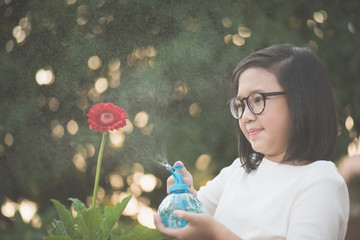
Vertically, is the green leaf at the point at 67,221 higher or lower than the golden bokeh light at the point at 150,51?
lower

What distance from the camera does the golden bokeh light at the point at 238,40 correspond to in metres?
2.30

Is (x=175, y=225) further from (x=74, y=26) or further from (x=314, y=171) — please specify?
(x=74, y=26)

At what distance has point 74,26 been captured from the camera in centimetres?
255

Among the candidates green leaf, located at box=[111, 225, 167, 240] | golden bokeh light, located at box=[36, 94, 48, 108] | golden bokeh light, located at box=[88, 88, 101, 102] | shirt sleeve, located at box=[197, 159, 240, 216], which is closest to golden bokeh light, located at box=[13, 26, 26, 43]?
golden bokeh light, located at box=[36, 94, 48, 108]

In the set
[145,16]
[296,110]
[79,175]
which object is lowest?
[79,175]

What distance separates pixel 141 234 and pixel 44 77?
1.80 m

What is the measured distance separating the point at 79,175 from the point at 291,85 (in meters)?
1.65

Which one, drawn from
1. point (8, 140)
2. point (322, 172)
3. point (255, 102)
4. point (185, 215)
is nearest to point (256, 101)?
point (255, 102)

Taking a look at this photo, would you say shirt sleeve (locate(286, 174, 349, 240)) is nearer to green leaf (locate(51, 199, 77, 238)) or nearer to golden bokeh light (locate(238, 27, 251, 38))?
green leaf (locate(51, 199, 77, 238))

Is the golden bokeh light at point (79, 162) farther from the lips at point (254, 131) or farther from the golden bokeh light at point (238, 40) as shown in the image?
the lips at point (254, 131)

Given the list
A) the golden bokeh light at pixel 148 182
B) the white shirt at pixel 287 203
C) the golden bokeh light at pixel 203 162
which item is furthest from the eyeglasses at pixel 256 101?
the golden bokeh light at pixel 148 182

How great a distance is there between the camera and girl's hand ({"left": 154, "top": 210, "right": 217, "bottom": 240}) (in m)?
1.00

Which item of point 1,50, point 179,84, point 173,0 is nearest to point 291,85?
point 179,84

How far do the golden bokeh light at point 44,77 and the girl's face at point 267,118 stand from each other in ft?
5.43
